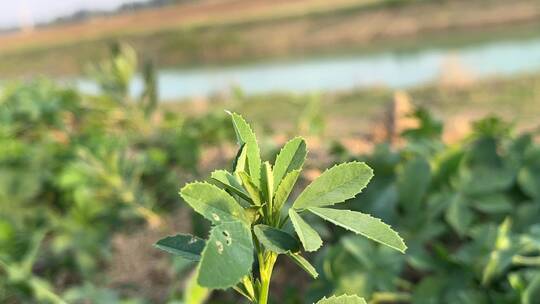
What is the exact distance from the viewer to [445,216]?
4.75ft

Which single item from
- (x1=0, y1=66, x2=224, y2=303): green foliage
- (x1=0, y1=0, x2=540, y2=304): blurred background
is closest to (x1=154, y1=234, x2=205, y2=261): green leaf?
(x1=0, y1=0, x2=540, y2=304): blurred background

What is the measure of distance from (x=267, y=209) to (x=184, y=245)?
0.07 m

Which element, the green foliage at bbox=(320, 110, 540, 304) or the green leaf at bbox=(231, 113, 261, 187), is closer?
the green leaf at bbox=(231, 113, 261, 187)

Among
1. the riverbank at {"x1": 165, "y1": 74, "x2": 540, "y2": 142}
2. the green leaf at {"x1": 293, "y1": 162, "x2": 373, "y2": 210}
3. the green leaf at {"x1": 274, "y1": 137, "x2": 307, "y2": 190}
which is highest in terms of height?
the green leaf at {"x1": 274, "y1": 137, "x2": 307, "y2": 190}

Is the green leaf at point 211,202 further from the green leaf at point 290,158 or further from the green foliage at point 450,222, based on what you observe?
the green foliage at point 450,222

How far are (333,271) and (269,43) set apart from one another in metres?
22.6

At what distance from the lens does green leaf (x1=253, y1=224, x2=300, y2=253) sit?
0.45 meters

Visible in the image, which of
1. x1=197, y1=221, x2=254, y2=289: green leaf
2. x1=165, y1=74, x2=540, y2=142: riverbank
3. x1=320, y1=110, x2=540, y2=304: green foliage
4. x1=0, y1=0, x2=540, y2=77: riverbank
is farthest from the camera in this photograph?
x1=0, y1=0, x2=540, y2=77: riverbank

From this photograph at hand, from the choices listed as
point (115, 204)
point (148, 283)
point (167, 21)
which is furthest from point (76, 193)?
point (167, 21)

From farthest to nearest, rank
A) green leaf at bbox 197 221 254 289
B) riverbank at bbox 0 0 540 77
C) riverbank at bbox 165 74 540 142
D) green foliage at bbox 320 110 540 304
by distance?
riverbank at bbox 0 0 540 77 → riverbank at bbox 165 74 540 142 → green foliage at bbox 320 110 540 304 → green leaf at bbox 197 221 254 289

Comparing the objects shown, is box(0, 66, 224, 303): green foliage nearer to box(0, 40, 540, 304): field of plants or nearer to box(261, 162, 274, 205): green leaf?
box(0, 40, 540, 304): field of plants

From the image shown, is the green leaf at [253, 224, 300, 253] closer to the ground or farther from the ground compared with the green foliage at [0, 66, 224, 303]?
farther from the ground

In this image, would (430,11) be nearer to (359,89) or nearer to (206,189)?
(359,89)

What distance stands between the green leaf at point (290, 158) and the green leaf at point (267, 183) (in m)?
0.02
